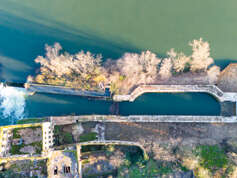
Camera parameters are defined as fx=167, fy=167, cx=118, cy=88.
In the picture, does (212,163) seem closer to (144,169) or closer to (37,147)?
(144,169)

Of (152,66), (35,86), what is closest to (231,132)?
(152,66)

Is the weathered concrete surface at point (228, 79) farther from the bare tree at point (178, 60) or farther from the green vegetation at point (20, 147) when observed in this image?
the green vegetation at point (20, 147)

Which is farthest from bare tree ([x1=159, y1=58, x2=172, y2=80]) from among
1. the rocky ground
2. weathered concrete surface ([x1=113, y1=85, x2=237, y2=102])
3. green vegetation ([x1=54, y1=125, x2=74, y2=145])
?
green vegetation ([x1=54, y1=125, x2=74, y2=145])

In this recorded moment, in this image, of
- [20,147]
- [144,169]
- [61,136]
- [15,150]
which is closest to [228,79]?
[144,169]

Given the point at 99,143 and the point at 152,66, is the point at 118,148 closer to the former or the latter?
the point at 99,143

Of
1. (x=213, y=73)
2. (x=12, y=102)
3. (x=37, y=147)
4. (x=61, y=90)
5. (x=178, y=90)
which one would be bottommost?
(x=37, y=147)

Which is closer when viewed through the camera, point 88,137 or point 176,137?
point 176,137

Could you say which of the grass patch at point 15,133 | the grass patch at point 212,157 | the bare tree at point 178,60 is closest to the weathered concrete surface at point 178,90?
the bare tree at point 178,60
